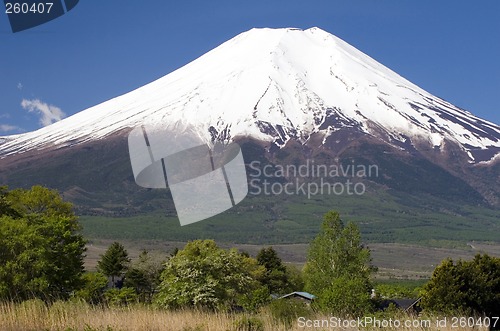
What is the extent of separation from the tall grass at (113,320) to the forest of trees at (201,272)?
6.99m

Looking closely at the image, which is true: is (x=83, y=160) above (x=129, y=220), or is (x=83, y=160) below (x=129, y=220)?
above

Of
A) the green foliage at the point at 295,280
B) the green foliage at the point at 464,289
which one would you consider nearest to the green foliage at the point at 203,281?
the green foliage at the point at 464,289

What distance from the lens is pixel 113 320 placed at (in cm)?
741

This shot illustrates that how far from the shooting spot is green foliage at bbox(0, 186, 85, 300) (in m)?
17.6

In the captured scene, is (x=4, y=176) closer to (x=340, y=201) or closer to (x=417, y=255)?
(x=340, y=201)

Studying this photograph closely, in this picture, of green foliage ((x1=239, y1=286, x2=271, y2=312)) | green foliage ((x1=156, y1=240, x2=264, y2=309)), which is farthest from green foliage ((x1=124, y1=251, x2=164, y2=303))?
green foliage ((x1=239, y1=286, x2=271, y2=312))

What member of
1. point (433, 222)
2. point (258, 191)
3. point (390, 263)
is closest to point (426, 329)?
point (390, 263)

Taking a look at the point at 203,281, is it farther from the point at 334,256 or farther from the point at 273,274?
the point at 273,274

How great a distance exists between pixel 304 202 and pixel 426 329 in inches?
6661

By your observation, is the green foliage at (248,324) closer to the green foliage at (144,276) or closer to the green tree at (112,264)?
the green foliage at (144,276)

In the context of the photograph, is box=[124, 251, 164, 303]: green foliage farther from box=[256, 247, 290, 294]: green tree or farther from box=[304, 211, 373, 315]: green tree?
box=[304, 211, 373, 315]: green tree

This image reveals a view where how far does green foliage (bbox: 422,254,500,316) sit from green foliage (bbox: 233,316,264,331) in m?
20.5

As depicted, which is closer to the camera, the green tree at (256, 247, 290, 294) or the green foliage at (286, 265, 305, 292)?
the green tree at (256, 247, 290, 294)

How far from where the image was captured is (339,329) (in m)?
7.47
